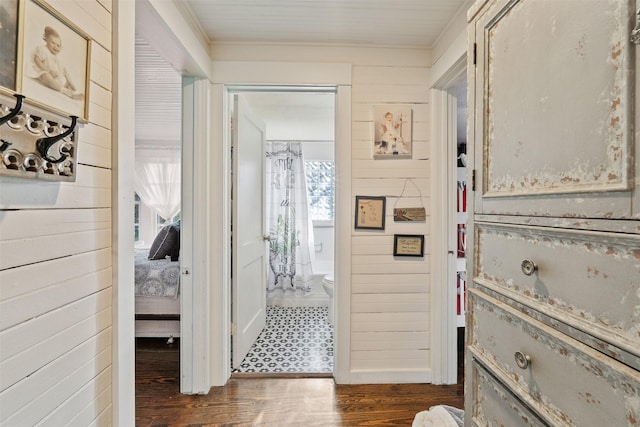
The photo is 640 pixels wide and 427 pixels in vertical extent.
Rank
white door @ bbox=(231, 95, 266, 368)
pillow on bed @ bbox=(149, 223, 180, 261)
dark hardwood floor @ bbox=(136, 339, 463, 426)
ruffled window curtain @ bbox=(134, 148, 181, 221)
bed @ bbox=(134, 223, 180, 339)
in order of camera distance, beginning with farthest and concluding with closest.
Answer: ruffled window curtain @ bbox=(134, 148, 181, 221)
pillow on bed @ bbox=(149, 223, 180, 261)
bed @ bbox=(134, 223, 180, 339)
white door @ bbox=(231, 95, 266, 368)
dark hardwood floor @ bbox=(136, 339, 463, 426)

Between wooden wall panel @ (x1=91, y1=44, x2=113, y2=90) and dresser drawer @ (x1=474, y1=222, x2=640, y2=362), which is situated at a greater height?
wooden wall panel @ (x1=91, y1=44, x2=113, y2=90)

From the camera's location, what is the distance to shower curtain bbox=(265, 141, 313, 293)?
150 inches

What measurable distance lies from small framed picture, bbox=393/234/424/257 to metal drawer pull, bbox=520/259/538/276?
1.25 metres

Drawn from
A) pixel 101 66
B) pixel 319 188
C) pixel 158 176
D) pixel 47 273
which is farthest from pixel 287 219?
pixel 47 273

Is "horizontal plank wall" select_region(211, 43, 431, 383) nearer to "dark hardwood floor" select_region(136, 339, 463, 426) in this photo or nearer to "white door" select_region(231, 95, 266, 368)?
"dark hardwood floor" select_region(136, 339, 463, 426)

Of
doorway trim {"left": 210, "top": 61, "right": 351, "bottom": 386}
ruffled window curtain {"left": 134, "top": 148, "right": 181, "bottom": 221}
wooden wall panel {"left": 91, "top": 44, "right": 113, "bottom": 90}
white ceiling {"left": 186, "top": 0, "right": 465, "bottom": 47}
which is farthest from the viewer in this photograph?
ruffled window curtain {"left": 134, "top": 148, "right": 181, "bottom": 221}

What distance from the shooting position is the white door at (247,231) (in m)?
2.12

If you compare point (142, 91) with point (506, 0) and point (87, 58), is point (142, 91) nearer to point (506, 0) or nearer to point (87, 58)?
point (87, 58)

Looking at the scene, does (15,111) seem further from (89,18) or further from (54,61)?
(89,18)

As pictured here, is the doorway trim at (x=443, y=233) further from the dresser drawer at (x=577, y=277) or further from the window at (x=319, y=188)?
the window at (x=319, y=188)

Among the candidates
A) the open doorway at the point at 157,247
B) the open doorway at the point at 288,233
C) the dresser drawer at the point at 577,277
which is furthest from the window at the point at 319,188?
the dresser drawer at the point at 577,277

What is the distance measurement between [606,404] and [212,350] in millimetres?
1956

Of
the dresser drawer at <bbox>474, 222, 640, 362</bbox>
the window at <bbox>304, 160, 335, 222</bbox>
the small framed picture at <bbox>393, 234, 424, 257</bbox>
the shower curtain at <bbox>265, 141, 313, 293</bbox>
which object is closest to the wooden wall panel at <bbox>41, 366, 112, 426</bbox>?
the dresser drawer at <bbox>474, 222, 640, 362</bbox>

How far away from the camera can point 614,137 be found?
0.56 m
